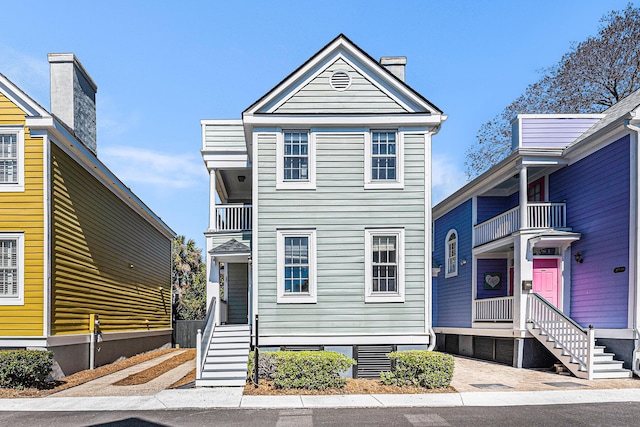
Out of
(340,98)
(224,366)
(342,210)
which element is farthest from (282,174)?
(224,366)

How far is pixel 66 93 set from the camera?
17.1 m

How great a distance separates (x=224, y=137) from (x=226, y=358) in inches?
277

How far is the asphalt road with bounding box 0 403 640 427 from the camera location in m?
9.23

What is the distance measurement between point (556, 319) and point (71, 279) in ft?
45.0

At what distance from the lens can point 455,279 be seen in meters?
22.5

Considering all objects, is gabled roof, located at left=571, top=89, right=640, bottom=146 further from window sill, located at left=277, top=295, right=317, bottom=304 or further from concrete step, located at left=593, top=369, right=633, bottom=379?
window sill, located at left=277, top=295, right=317, bottom=304

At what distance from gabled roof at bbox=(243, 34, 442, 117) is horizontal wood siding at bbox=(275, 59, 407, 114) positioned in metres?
0.03

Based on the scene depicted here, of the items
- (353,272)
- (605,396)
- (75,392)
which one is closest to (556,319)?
(605,396)

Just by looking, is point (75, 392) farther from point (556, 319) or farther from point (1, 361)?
point (556, 319)

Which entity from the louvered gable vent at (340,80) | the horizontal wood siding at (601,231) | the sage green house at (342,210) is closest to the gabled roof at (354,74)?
the sage green house at (342,210)

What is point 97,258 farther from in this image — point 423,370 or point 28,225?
point 423,370

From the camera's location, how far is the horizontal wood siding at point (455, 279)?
20922mm

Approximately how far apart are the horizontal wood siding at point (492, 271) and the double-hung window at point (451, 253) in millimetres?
2249

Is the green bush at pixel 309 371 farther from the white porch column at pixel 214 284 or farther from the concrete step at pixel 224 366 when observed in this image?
the white porch column at pixel 214 284
